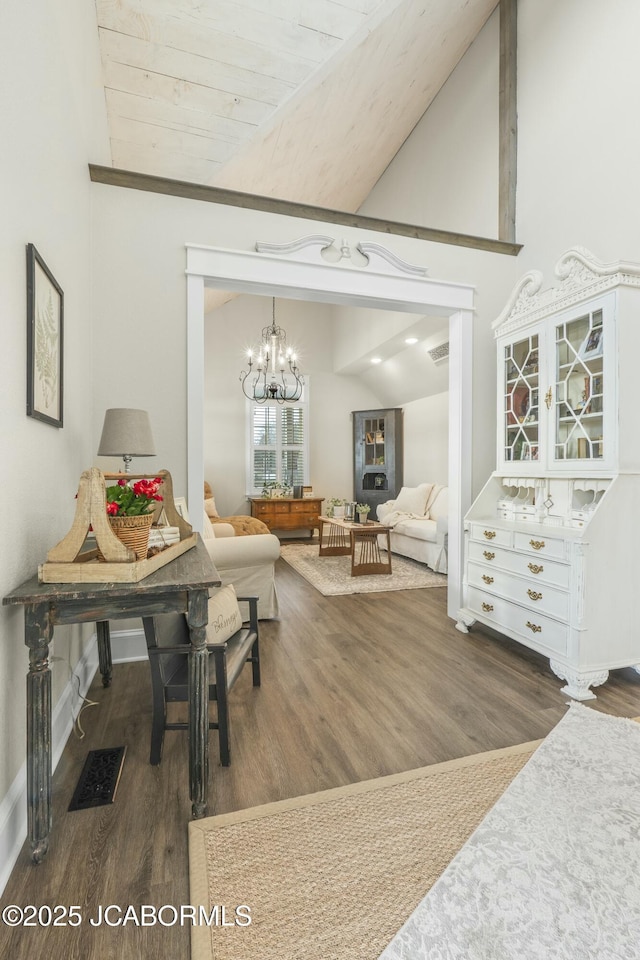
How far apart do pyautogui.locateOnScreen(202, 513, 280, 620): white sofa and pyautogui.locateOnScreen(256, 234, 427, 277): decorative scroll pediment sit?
1.86 metres

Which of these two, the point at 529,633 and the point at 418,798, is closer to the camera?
the point at 418,798

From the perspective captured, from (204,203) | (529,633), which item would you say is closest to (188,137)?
(204,203)

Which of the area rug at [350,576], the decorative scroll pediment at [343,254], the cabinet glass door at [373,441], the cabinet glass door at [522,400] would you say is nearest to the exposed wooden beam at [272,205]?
the decorative scroll pediment at [343,254]

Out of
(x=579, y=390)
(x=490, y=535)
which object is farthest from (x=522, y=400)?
(x=490, y=535)

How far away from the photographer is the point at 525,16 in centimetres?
371

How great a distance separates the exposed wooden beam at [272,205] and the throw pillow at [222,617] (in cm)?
238

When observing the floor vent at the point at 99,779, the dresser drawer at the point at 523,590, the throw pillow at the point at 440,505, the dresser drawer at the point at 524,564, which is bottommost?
the floor vent at the point at 99,779

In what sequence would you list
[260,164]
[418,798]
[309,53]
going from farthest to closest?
[260,164] → [309,53] → [418,798]

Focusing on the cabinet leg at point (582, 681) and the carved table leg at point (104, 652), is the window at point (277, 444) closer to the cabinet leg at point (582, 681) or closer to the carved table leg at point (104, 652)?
the carved table leg at point (104, 652)

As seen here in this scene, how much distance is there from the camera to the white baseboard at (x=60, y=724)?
4.42ft

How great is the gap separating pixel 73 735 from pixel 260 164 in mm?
4297

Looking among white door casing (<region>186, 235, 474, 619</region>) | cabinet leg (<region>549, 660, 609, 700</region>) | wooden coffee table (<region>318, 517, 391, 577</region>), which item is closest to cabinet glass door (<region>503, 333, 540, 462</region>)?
white door casing (<region>186, 235, 474, 619</region>)

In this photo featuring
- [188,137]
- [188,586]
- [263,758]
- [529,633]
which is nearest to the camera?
[188,586]

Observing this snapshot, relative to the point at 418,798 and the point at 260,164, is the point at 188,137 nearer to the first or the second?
the point at 260,164
